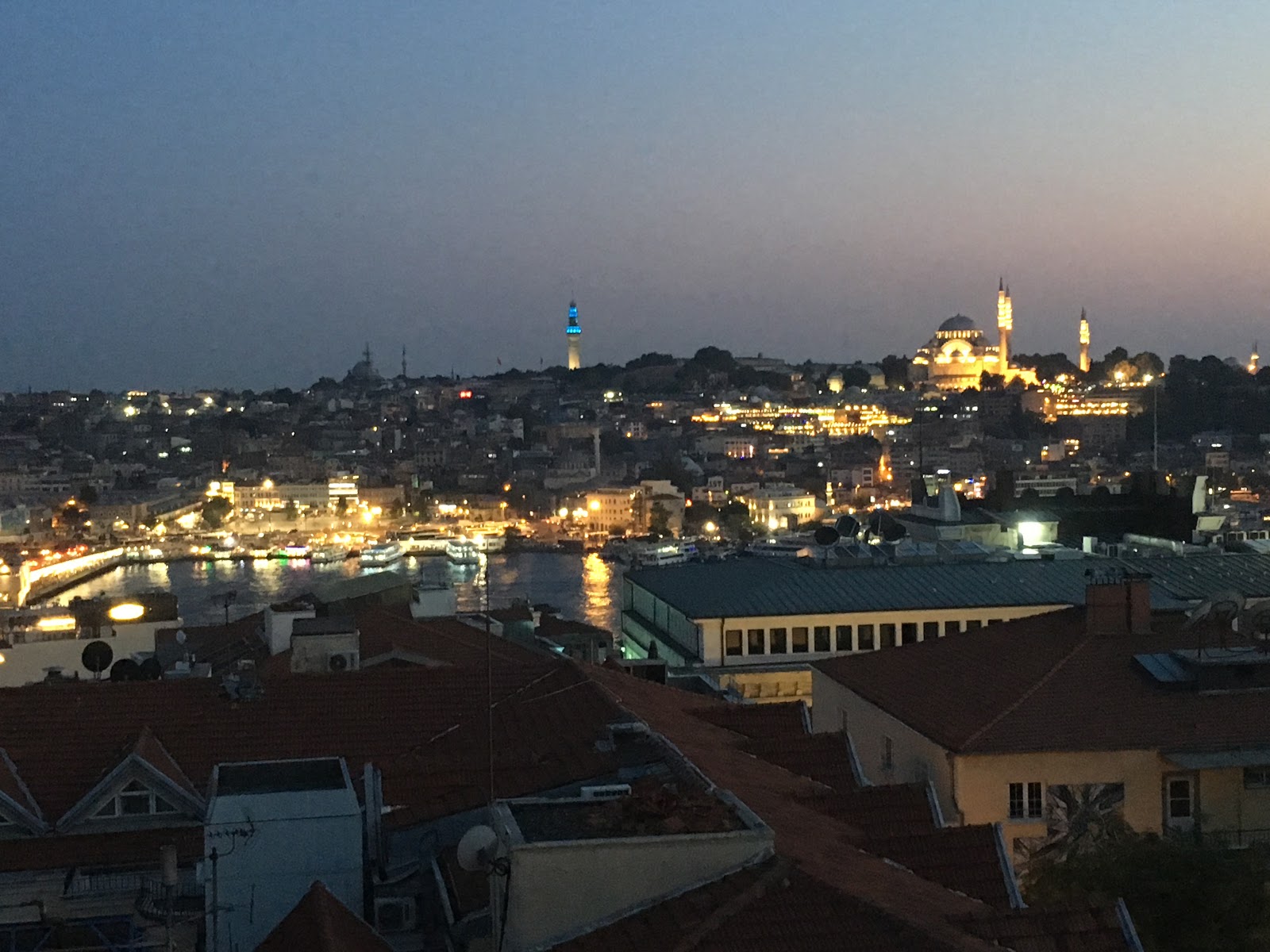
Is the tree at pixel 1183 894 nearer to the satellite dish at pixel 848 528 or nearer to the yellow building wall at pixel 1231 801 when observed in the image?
the yellow building wall at pixel 1231 801

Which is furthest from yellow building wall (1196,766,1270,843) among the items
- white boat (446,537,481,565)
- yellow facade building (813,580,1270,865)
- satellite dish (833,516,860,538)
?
white boat (446,537,481,565)

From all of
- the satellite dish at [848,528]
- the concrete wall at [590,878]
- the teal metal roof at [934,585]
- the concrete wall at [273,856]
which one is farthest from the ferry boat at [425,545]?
the concrete wall at [590,878]

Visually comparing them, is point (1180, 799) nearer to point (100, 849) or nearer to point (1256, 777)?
point (1256, 777)

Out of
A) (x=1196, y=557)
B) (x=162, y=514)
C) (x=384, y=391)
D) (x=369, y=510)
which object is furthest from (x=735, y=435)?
(x=1196, y=557)

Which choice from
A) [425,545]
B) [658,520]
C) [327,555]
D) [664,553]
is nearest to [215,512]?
[425,545]

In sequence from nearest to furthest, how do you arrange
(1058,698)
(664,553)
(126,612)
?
(1058,698), (126,612), (664,553)

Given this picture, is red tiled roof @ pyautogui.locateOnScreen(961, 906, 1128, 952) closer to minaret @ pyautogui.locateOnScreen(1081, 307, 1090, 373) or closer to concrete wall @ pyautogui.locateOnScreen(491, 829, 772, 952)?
concrete wall @ pyautogui.locateOnScreen(491, 829, 772, 952)

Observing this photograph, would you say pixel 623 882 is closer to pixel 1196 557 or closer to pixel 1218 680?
pixel 1218 680
